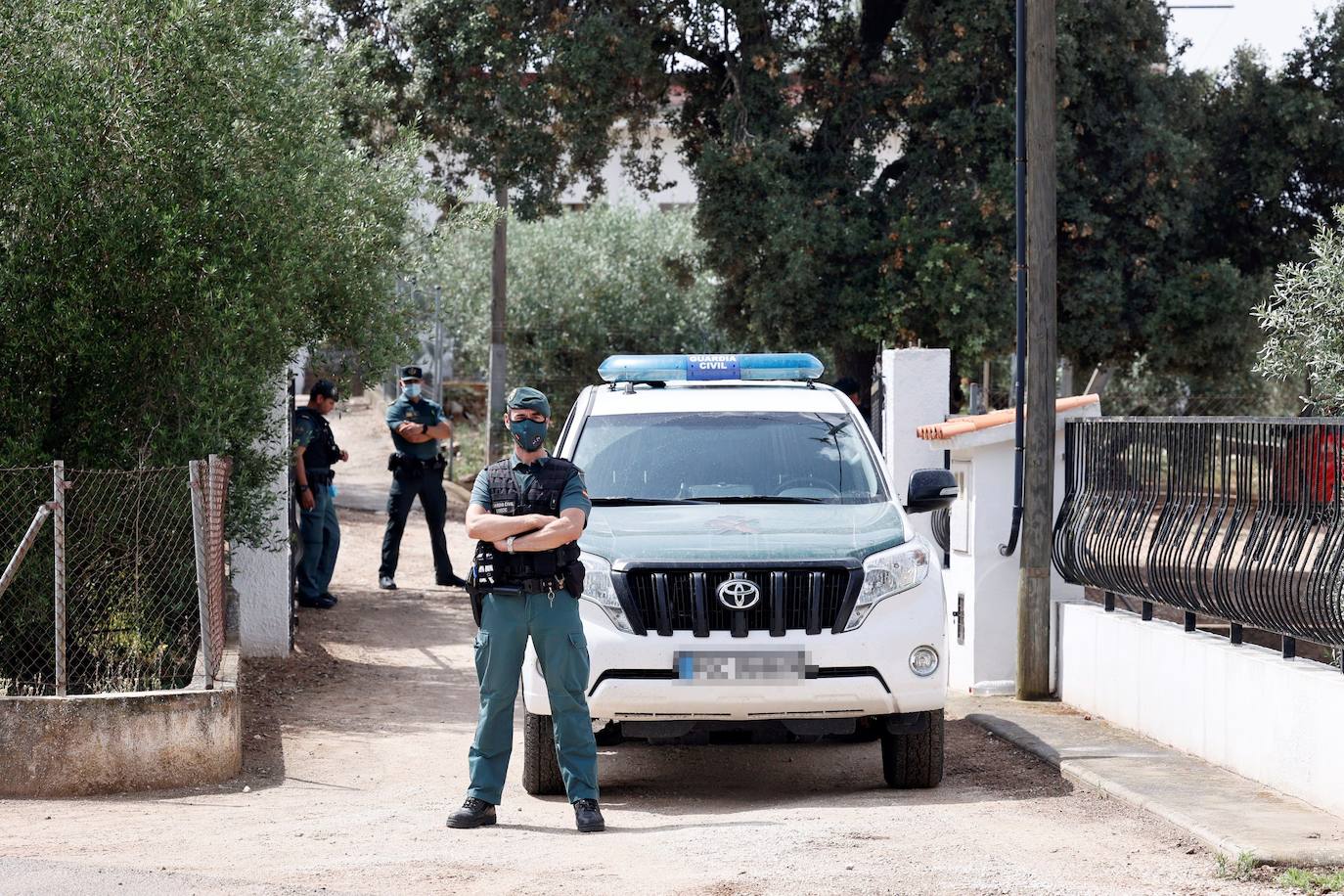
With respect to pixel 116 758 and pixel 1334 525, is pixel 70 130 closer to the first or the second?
pixel 116 758

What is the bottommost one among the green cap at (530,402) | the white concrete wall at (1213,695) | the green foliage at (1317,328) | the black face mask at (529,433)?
the white concrete wall at (1213,695)

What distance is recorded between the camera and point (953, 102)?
17.4 metres

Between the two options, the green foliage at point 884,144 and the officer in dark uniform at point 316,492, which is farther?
the green foliage at point 884,144

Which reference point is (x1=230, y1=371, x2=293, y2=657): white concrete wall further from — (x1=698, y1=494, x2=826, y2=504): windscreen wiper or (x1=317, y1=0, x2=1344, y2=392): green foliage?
(x1=317, y1=0, x2=1344, y2=392): green foliage

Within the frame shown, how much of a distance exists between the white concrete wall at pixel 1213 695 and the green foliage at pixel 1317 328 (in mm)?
4020

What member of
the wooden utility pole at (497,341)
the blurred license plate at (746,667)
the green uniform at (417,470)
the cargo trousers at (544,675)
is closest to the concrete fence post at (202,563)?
the cargo trousers at (544,675)

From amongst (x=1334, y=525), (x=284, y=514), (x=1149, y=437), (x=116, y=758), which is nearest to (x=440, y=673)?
(x=284, y=514)

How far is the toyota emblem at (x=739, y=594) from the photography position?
6832 mm

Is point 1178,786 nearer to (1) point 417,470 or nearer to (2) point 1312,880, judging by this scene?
(2) point 1312,880

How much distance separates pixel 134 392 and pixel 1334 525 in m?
6.36

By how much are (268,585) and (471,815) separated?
17.1ft

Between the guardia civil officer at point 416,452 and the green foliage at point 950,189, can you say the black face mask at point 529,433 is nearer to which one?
the guardia civil officer at point 416,452

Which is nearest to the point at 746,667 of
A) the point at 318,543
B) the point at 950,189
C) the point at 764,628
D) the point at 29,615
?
the point at 764,628

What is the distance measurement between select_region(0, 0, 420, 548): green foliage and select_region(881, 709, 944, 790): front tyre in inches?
165
